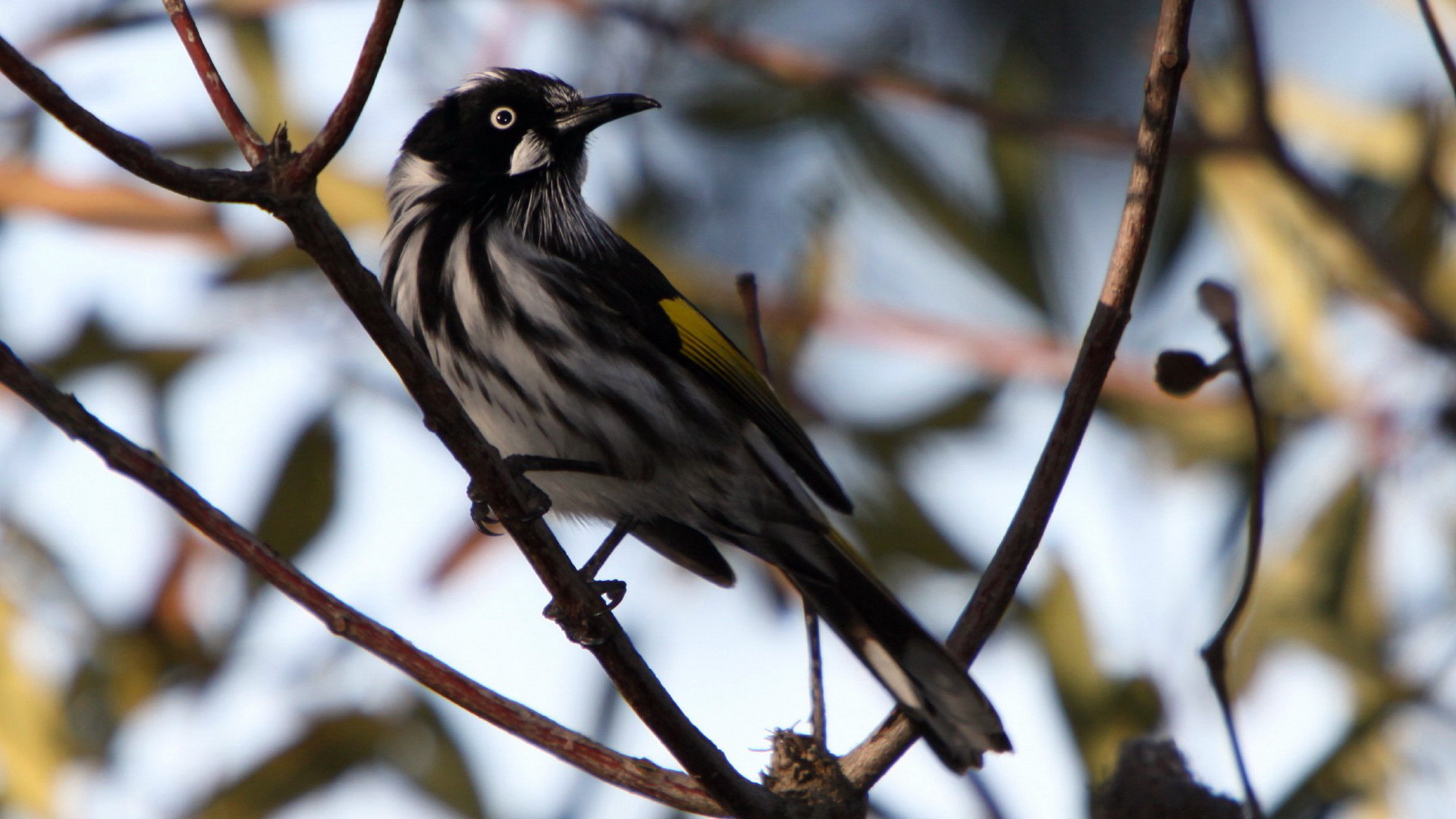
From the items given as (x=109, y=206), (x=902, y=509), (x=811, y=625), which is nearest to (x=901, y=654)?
(x=811, y=625)

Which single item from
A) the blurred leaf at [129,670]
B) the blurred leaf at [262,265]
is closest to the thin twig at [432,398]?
the blurred leaf at [129,670]

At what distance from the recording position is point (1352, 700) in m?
3.61

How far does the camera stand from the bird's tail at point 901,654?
97.0 inches

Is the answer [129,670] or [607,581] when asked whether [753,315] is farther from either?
[129,670]

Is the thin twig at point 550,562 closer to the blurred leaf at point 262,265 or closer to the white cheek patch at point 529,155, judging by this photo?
the white cheek patch at point 529,155

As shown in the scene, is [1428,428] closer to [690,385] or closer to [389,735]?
[690,385]

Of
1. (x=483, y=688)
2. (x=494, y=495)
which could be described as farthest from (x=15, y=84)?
(x=483, y=688)

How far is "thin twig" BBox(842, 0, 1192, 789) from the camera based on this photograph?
1.86 metres

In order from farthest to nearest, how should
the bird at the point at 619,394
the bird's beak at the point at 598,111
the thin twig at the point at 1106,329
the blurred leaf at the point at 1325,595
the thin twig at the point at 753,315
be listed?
the blurred leaf at the point at 1325,595 < the bird's beak at the point at 598,111 < the bird at the point at 619,394 < the thin twig at the point at 753,315 < the thin twig at the point at 1106,329

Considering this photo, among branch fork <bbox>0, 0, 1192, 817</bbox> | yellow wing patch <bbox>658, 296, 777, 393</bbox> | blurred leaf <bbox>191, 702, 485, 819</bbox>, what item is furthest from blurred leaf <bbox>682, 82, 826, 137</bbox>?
branch fork <bbox>0, 0, 1192, 817</bbox>

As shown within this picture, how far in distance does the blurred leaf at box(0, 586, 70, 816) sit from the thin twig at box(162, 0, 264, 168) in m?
2.75

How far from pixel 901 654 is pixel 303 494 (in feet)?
6.25

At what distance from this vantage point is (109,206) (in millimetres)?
4516

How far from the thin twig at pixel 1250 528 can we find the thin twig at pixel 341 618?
729mm
